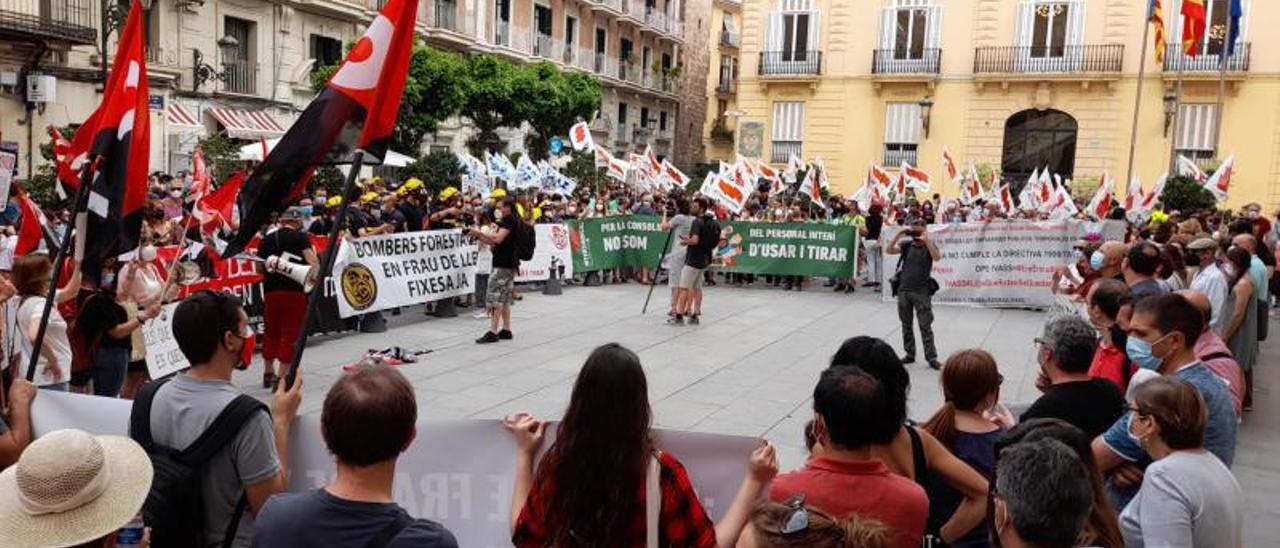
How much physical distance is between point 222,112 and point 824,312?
17.7m

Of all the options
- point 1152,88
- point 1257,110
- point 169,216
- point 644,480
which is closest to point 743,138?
point 1152,88

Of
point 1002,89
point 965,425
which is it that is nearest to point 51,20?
point 965,425

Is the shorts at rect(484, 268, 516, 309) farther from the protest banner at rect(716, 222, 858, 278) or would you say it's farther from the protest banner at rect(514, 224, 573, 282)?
the protest banner at rect(716, 222, 858, 278)

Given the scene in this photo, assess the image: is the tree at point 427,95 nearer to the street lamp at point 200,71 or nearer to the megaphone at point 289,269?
the street lamp at point 200,71

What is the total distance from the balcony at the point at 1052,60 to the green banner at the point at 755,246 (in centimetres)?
1949

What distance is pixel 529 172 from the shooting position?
20.3m

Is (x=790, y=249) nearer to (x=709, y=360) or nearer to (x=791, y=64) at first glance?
(x=709, y=360)

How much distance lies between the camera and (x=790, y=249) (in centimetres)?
1798

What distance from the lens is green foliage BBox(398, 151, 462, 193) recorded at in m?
25.5

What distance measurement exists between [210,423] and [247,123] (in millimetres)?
24821

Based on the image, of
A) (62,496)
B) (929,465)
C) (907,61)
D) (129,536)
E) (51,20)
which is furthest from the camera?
(907,61)

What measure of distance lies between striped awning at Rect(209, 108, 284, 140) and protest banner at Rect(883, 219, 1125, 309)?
17003mm

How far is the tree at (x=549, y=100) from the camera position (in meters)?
32.4

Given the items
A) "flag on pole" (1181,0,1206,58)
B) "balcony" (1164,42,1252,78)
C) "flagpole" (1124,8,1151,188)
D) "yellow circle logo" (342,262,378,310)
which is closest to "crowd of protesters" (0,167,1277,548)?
"yellow circle logo" (342,262,378,310)
